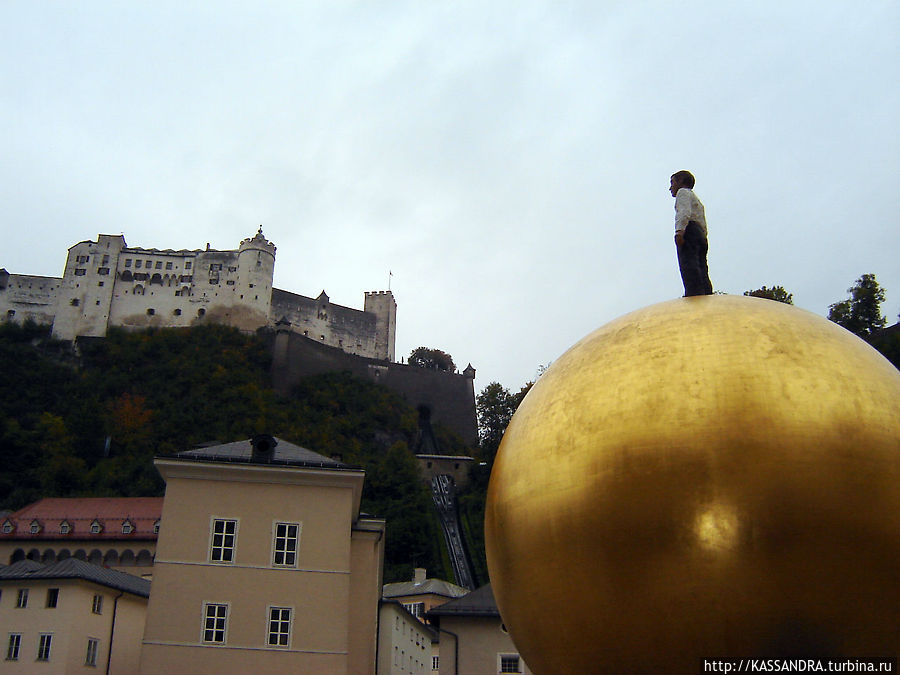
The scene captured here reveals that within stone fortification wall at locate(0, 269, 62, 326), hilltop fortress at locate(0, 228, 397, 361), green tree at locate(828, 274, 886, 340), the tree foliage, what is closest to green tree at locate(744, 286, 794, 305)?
green tree at locate(828, 274, 886, 340)

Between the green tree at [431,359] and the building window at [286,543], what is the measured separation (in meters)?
85.5

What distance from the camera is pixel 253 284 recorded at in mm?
99688

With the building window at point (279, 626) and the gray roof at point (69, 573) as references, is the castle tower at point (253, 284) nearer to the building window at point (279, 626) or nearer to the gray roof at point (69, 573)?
the gray roof at point (69, 573)

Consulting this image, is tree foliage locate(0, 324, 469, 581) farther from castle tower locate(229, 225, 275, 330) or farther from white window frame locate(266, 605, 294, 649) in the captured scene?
white window frame locate(266, 605, 294, 649)

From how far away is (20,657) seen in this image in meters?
31.2

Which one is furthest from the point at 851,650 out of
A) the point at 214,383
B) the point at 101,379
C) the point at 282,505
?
the point at 101,379

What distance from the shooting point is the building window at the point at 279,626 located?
82.6 feet

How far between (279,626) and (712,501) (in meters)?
22.5

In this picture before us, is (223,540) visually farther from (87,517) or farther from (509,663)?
(87,517)

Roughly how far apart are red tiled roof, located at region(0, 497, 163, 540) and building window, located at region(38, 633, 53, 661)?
61.3 feet

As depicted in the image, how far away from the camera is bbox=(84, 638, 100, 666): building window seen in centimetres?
3222

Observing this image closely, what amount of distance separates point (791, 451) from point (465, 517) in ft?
229

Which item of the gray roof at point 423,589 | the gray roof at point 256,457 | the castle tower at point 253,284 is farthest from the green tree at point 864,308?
the castle tower at point 253,284

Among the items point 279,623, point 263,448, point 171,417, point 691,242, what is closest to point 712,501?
point 691,242
